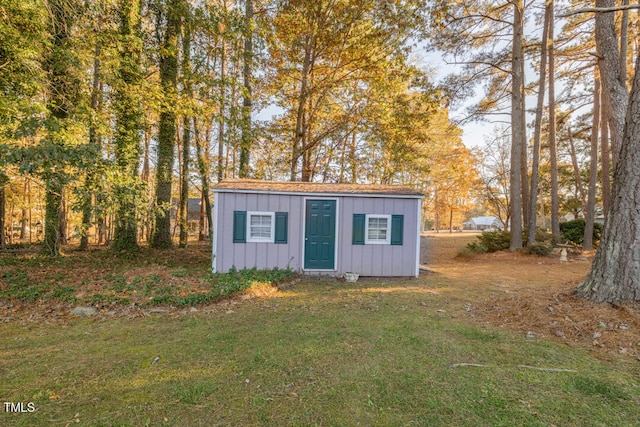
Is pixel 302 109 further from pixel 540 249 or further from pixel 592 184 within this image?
pixel 592 184

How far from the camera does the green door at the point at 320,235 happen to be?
7695mm

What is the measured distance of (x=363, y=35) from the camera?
10.5m

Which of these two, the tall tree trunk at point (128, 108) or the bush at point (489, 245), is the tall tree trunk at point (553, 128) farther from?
the tall tree trunk at point (128, 108)

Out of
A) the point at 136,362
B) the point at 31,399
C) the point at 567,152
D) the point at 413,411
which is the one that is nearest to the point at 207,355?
the point at 136,362

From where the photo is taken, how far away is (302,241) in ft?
25.2

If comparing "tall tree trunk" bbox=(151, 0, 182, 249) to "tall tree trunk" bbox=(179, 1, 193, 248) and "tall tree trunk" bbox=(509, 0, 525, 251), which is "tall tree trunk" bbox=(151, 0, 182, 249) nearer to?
"tall tree trunk" bbox=(179, 1, 193, 248)

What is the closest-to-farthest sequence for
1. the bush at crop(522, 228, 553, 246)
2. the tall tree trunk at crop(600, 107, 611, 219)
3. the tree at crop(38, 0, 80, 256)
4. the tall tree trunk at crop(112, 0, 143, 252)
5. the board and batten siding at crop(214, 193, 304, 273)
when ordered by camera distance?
the tree at crop(38, 0, 80, 256) → the tall tree trunk at crop(112, 0, 143, 252) → the board and batten siding at crop(214, 193, 304, 273) → the tall tree trunk at crop(600, 107, 611, 219) → the bush at crop(522, 228, 553, 246)

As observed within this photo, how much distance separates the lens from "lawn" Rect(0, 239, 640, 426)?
221 centimetres

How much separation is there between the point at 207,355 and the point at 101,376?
0.98m

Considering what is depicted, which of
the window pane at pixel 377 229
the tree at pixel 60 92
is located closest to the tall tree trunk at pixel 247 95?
the tree at pixel 60 92

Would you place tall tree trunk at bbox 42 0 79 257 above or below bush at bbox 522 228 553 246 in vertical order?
above

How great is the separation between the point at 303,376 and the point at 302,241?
197 inches

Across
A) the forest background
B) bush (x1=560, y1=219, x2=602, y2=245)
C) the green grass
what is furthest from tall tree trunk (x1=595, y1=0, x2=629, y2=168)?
bush (x1=560, y1=219, x2=602, y2=245)

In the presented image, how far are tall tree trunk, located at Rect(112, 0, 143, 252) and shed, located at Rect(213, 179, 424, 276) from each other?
7.00 ft
